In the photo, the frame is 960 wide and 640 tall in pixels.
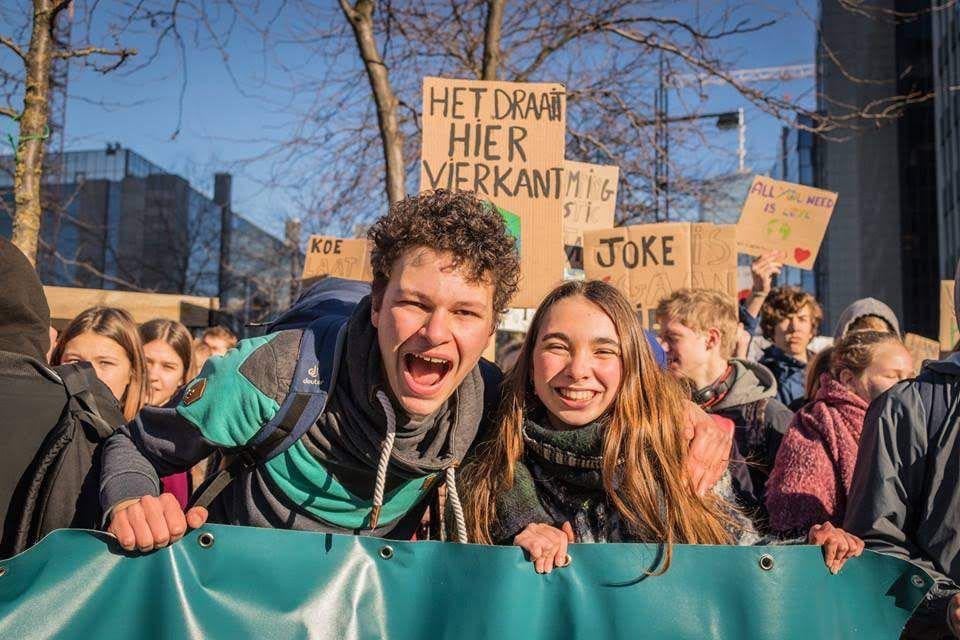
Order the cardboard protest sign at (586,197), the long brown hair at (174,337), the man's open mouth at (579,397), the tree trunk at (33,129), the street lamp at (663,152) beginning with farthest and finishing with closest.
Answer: the street lamp at (663,152) < the cardboard protest sign at (586,197) < the tree trunk at (33,129) < the long brown hair at (174,337) < the man's open mouth at (579,397)

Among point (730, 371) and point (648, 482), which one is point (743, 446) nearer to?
point (730, 371)

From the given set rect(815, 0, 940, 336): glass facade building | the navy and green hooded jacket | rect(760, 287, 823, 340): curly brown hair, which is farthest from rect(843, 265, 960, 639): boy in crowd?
rect(815, 0, 940, 336): glass facade building

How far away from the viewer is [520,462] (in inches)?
98.7

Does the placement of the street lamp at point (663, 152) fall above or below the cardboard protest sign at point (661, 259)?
above

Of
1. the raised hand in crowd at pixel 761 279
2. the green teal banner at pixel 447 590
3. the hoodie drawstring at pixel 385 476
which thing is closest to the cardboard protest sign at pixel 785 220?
the raised hand in crowd at pixel 761 279

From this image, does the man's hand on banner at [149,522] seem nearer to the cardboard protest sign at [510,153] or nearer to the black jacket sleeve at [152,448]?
the black jacket sleeve at [152,448]

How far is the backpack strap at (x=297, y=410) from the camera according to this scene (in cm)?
227

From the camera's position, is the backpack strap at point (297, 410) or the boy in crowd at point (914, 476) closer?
the backpack strap at point (297, 410)

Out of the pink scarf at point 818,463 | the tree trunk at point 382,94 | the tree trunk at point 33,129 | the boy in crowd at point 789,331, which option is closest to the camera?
the pink scarf at point 818,463

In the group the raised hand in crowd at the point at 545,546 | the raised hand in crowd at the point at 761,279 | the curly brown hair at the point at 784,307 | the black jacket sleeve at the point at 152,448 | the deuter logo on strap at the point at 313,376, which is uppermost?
the raised hand in crowd at the point at 761,279

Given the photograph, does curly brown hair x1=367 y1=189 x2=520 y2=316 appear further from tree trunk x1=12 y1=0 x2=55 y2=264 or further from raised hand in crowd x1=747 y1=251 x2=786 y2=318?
raised hand in crowd x1=747 y1=251 x2=786 y2=318

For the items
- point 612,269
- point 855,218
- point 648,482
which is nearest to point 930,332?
point 855,218

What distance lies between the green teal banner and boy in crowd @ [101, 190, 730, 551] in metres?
0.17

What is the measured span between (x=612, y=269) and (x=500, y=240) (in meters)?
3.53
